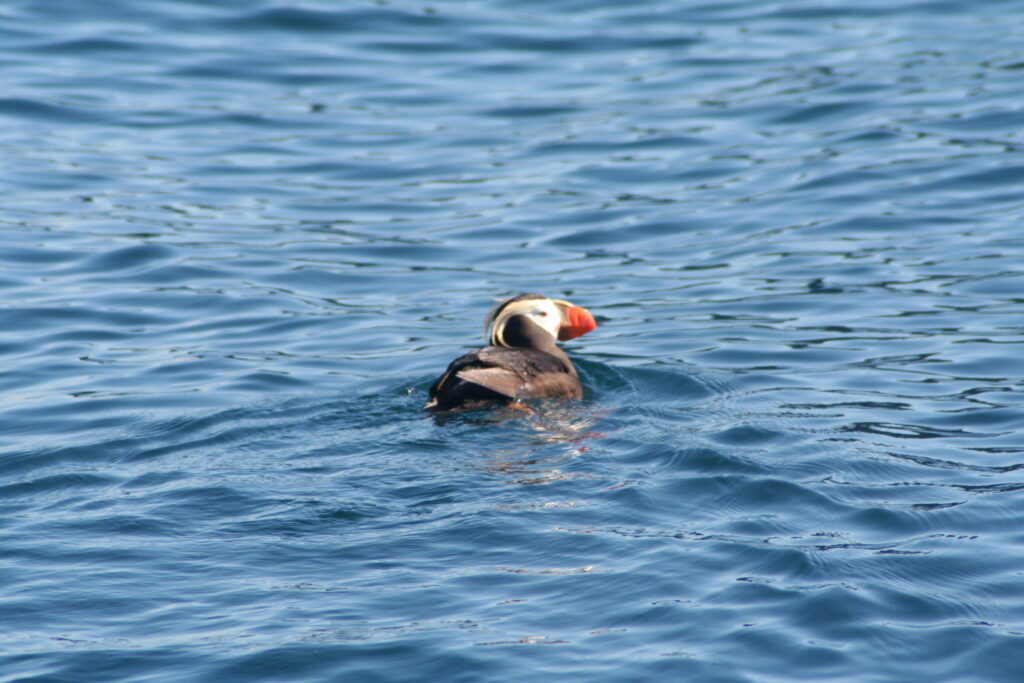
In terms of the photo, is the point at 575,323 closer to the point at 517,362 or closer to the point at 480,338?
the point at 517,362

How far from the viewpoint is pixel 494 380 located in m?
6.60

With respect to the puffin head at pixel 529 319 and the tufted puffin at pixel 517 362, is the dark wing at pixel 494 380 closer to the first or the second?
the tufted puffin at pixel 517 362

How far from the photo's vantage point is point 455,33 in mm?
16875

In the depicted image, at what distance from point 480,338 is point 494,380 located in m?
1.97

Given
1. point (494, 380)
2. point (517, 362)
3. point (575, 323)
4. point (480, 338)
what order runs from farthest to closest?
point (480, 338) < point (575, 323) < point (517, 362) < point (494, 380)

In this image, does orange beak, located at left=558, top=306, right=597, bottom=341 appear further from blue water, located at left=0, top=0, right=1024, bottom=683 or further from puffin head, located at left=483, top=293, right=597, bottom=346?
blue water, located at left=0, top=0, right=1024, bottom=683

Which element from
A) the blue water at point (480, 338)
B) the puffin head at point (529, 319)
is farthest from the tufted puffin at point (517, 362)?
the blue water at point (480, 338)

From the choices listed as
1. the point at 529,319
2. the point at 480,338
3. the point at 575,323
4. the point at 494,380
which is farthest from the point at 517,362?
the point at 480,338

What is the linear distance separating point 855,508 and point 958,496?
49 cm

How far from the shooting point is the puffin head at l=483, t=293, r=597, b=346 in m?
7.48

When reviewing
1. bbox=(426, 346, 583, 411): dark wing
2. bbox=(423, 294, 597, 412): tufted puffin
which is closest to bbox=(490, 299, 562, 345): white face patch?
bbox=(423, 294, 597, 412): tufted puffin

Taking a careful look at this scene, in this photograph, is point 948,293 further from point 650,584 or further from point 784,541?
point 650,584

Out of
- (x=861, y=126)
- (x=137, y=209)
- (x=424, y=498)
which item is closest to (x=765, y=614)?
(x=424, y=498)

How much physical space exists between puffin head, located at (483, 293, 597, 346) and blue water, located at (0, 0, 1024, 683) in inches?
15.8
